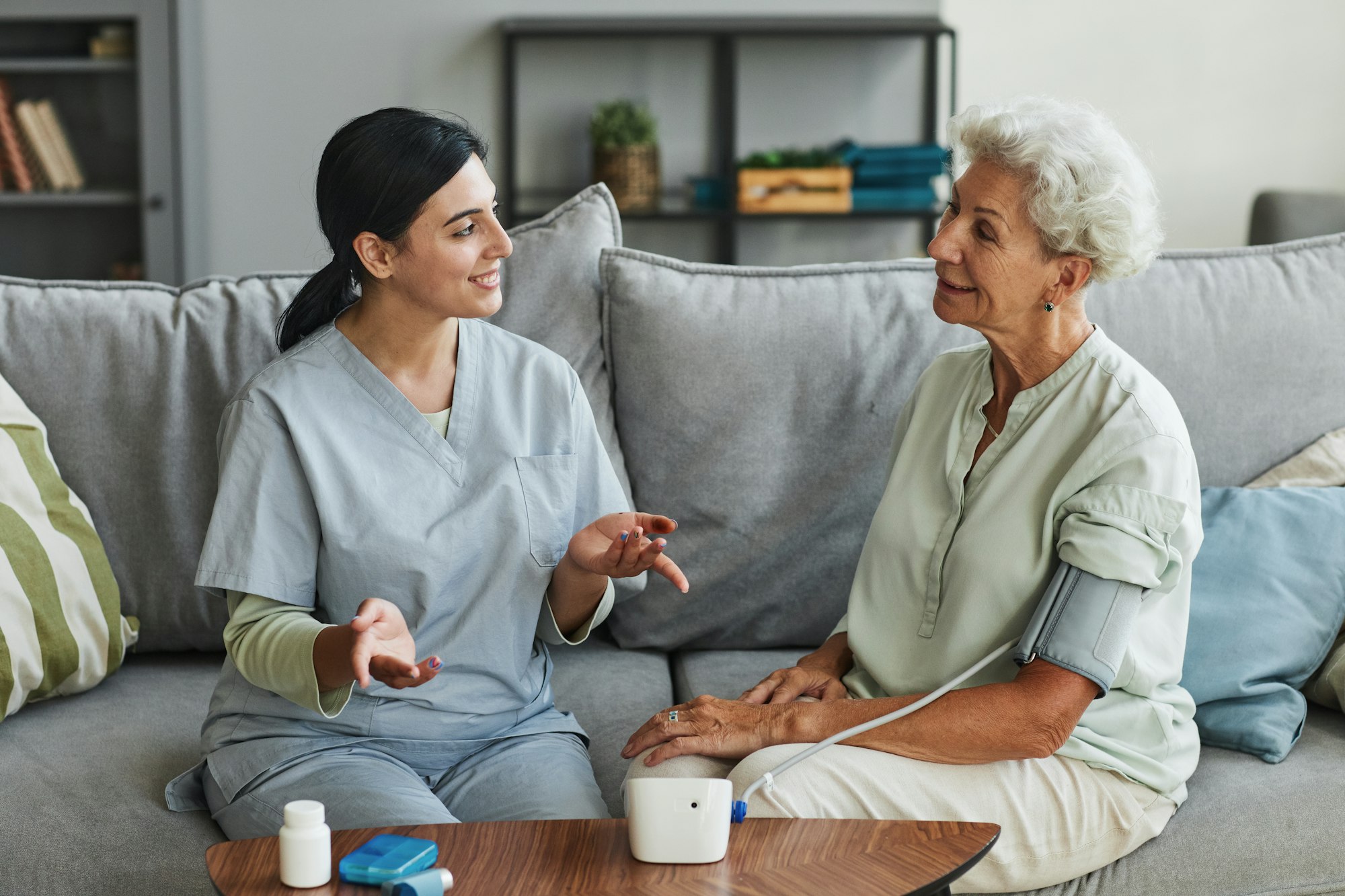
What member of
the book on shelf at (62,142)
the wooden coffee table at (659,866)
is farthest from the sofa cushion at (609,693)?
the book on shelf at (62,142)

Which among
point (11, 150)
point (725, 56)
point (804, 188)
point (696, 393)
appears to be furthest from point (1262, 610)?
point (11, 150)

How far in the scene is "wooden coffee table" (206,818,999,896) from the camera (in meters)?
0.91

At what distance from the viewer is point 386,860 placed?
909mm

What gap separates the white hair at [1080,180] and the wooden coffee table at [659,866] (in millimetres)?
613

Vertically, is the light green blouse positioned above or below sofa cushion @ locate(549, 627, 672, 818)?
above

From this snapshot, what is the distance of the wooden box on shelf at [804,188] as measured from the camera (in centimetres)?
378

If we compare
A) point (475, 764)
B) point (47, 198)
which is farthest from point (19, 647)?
point (47, 198)

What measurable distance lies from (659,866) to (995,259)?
2.37 feet

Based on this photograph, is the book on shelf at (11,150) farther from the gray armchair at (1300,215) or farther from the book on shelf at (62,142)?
the gray armchair at (1300,215)

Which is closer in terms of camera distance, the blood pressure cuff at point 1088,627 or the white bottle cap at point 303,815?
the white bottle cap at point 303,815

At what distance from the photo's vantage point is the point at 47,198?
3723 millimetres

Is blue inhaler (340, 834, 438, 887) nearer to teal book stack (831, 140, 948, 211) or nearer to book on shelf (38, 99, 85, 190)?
teal book stack (831, 140, 948, 211)

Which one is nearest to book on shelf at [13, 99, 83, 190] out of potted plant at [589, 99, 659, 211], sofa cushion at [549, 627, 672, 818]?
potted plant at [589, 99, 659, 211]

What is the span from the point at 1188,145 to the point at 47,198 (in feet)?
12.0
